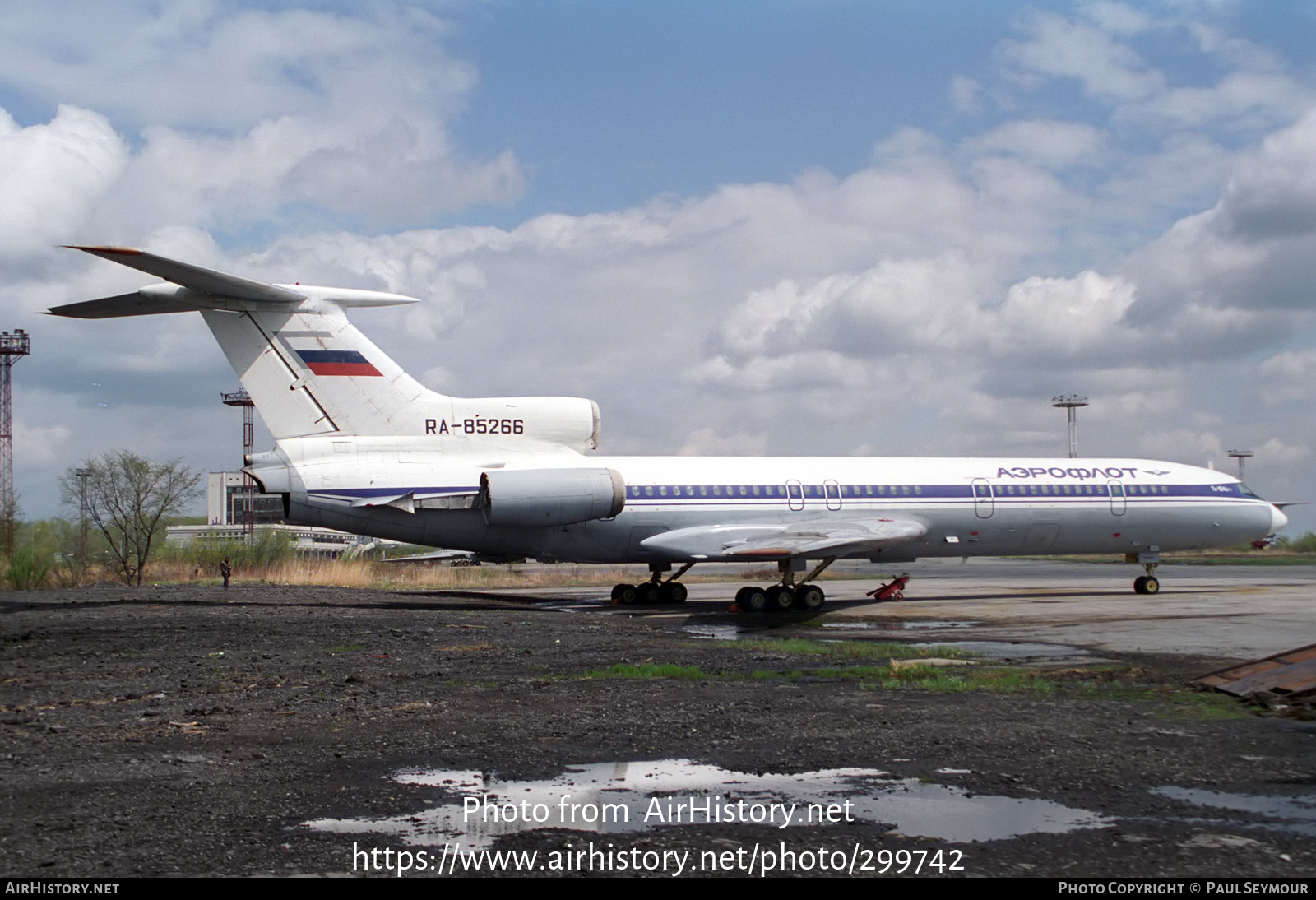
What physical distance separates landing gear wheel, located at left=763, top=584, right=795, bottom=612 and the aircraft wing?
1050 millimetres


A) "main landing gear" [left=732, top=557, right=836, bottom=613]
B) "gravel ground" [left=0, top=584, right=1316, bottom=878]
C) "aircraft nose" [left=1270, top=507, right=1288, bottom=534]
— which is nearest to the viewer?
"gravel ground" [left=0, top=584, right=1316, bottom=878]

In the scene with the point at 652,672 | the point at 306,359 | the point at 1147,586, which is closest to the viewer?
the point at 652,672

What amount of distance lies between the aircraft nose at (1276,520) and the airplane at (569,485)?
278 centimetres

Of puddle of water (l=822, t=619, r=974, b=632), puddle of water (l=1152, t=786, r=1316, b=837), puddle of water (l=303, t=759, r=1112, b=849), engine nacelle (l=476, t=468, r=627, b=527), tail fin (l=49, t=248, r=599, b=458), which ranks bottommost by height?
puddle of water (l=822, t=619, r=974, b=632)

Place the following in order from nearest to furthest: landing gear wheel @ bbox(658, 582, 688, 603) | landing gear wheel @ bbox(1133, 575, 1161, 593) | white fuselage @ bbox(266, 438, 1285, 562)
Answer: white fuselage @ bbox(266, 438, 1285, 562)
landing gear wheel @ bbox(658, 582, 688, 603)
landing gear wheel @ bbox(1133, 575, 1161, 593)

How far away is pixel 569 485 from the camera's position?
21219 millimetres

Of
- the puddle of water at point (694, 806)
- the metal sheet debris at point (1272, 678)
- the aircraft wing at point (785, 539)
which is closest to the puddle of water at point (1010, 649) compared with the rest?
the metal sheet debris at point (1272, 678)

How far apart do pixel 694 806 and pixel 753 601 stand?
16.2m

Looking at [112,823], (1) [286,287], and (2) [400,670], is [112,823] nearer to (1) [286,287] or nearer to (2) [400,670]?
(2) [400,670]

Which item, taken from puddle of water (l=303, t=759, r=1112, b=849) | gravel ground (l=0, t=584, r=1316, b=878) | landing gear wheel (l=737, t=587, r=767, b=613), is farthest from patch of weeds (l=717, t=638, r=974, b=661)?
puddle of water (l=303, t=759, r=1112, b=849)

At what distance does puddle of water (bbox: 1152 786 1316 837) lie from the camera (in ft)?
17.7

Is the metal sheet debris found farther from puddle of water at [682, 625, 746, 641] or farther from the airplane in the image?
the airplane

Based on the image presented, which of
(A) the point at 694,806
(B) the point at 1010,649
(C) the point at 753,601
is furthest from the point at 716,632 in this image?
Answer: (A) the point at 694,806

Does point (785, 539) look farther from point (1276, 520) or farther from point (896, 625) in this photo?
point (1276, 520)
